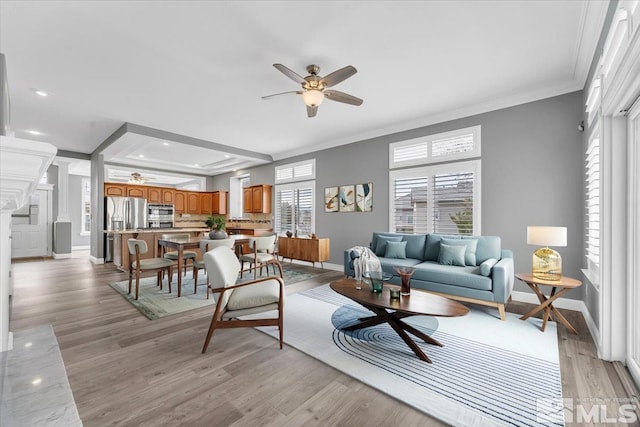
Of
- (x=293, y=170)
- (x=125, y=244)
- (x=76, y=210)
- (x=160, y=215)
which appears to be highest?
(x=293, y=170)

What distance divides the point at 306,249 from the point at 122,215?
5.51m

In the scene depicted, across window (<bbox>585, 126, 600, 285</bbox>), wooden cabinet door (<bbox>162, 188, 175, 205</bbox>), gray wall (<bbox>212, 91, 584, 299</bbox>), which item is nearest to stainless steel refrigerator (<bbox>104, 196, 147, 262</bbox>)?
wooden cabinet door (<bbox>162, 188, 175, 205</bbox>)

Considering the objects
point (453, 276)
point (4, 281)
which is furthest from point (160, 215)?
point (453, 276)

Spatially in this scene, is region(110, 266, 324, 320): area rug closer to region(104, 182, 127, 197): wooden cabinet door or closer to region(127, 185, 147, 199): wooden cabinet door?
region(104, 182, 127, 197): wooden cabinet door

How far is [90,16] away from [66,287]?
426 cm

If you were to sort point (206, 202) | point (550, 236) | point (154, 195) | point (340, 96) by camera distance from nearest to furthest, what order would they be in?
1. point (550, 236)
2. point (340, 96)
3. point (154, 195)
4. point (206, 202)

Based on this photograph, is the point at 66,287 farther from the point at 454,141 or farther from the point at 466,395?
the point at 454,141

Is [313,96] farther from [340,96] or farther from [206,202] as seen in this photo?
[206,202]

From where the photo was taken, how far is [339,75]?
9.37ft

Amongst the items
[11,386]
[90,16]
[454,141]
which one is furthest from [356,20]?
[11,386]

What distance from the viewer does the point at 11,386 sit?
1941 mm

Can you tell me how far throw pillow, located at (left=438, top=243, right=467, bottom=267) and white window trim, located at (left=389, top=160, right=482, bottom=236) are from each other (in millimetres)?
659

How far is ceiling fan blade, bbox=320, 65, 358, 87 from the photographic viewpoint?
2.71 m

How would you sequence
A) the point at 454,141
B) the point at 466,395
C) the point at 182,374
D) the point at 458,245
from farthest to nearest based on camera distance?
the point at 454,141
the point at 458,245
the point at 182,374
the point at 466,395
